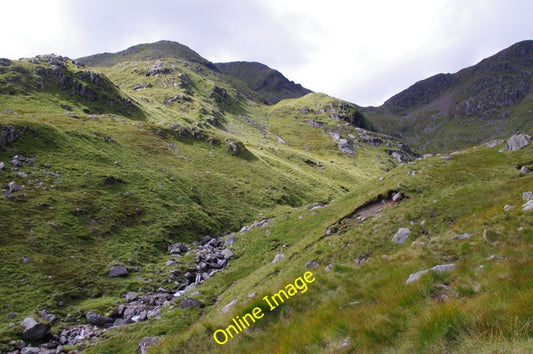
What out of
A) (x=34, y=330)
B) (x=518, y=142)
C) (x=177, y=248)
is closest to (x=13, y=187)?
(x=177, y=248)

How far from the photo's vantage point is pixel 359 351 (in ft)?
19.9

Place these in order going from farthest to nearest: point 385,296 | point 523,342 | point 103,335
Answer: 1. point 103,335
2. point 385,296
3. point 523,342

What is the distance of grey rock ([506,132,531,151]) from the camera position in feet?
88.5

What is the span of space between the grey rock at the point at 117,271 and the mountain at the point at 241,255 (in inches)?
5.0

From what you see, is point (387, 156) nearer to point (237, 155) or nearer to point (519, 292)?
point (237, 155)

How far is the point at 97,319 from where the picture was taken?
1969cm

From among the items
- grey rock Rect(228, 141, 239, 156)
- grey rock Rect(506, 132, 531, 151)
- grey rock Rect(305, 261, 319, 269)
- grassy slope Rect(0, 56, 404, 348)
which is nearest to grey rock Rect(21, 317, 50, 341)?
grassy slope Rect(0, 56, 404, 348)

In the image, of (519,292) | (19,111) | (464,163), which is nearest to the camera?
(519,292)

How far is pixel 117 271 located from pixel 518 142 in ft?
128

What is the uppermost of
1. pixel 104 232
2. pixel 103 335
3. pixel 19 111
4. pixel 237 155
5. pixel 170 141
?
pixel 19 111

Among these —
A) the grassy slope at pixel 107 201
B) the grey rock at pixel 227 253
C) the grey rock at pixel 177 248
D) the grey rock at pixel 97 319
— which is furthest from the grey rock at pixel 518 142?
the grey rock at pixel 97 319

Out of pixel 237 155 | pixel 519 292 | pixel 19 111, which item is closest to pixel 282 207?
pixel 237 155

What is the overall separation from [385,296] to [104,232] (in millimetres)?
30496

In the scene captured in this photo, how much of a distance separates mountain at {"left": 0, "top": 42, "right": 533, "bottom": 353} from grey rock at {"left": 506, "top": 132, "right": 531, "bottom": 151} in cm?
15
